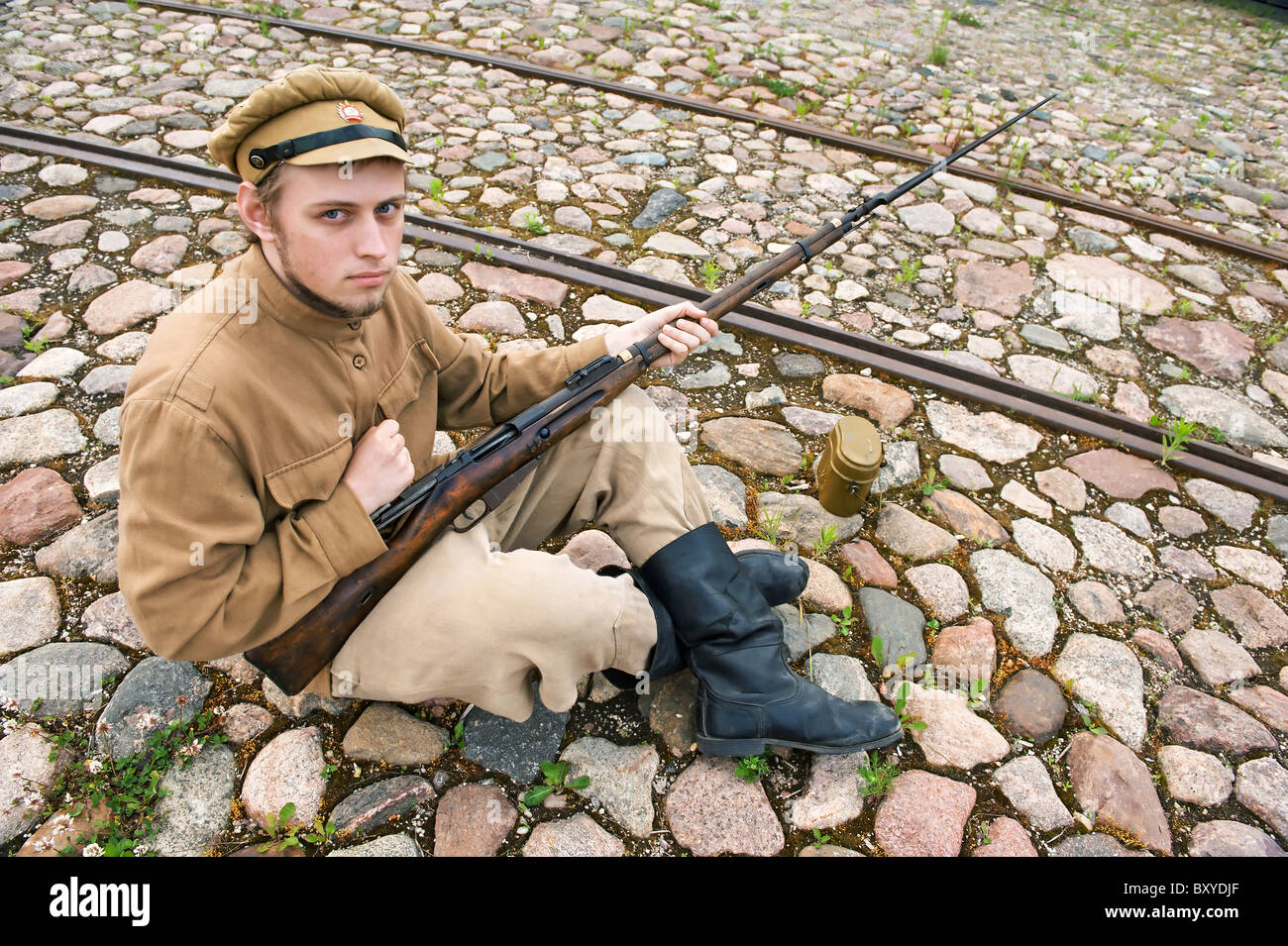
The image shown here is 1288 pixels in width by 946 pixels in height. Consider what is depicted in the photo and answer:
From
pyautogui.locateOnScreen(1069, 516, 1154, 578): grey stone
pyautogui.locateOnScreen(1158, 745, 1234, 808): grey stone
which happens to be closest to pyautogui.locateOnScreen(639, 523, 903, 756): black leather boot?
pyautogui.locateOnScreen(1158, 745, 1234, 808): grey stone

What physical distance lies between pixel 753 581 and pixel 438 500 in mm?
1046

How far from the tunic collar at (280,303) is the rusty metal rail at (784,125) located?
4.76m

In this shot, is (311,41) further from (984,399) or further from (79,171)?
(984,399)

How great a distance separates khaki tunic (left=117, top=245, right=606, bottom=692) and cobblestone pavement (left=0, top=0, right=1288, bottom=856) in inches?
29.3

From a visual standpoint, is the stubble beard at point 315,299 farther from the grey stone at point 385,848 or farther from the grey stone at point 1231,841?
the grey stone at point 1231,841

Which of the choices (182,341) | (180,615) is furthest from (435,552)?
(182,341)

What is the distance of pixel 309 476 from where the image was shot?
2.07 m

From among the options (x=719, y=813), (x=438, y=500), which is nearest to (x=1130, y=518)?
(x=719, y=813)

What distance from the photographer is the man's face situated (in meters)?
1.83

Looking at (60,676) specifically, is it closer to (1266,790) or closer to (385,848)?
(385,848)

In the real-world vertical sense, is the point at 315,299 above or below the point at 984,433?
above
